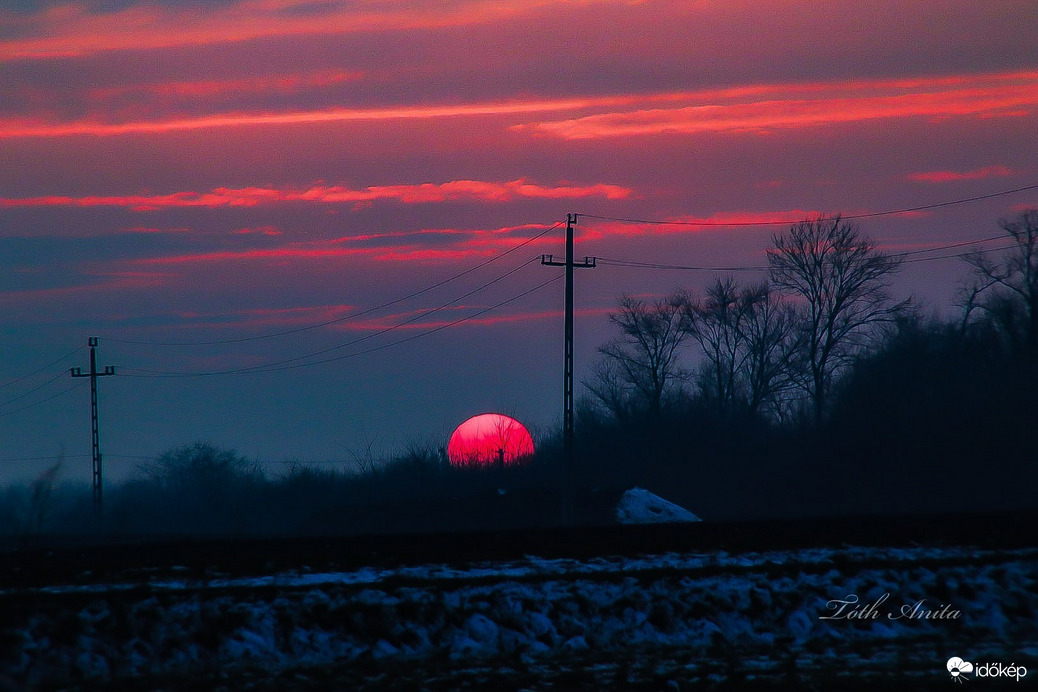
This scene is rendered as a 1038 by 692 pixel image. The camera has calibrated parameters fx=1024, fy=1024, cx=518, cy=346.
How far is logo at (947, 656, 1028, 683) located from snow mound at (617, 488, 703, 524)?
34.9m

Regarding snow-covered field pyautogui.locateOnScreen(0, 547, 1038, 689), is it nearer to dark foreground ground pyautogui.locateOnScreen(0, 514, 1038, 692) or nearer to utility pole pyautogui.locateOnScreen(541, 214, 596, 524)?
dark foreground ground pyautogui.locateOnScreen(0, 514, 1038, 692)

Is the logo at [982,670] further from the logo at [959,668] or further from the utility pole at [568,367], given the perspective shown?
the utility pole at [568,367]

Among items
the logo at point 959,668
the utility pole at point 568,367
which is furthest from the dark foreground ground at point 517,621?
the utility pole at point 568,367

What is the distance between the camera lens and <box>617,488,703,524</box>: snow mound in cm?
4841

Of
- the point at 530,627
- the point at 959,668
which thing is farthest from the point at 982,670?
the point at 530,627

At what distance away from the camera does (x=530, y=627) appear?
14930mm

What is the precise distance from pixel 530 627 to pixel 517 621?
0.22 m

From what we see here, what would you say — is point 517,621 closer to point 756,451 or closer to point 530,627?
point 530,627

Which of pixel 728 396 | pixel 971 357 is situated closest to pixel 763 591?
pixel 971 357

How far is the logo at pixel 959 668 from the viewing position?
12.7m

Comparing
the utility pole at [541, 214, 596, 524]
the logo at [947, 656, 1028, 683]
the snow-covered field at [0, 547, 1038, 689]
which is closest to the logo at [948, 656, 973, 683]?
the logo at [947, 656, 1028, 683]

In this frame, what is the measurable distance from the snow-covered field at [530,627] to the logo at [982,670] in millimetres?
199

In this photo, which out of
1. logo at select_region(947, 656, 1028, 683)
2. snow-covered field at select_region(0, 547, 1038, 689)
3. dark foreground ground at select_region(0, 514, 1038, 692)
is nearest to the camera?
logo at select_region(947, 656, 1028, 683)

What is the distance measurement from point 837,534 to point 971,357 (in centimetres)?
4528
